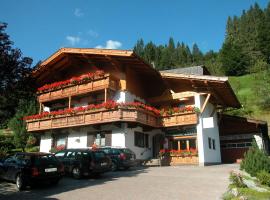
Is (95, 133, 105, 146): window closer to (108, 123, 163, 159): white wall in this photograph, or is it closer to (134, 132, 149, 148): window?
(108, 123, 163, 159): white wall

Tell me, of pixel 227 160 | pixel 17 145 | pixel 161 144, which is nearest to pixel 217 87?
pixel 161 144

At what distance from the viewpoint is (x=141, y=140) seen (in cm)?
2630

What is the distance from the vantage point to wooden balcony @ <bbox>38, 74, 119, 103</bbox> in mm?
24467

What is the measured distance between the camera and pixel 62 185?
12.8 m

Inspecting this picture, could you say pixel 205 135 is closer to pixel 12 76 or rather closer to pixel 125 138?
pixel 125 138

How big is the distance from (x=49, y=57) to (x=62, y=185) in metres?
18.2

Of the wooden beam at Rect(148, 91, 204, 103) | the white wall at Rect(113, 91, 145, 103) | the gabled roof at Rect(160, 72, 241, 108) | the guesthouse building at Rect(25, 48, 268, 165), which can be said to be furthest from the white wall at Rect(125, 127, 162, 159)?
the gabled roof at Rect(160, 72, 241, 108)

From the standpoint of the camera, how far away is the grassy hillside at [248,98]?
177 ft

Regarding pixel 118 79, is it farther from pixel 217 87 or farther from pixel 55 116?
pixel 217 87

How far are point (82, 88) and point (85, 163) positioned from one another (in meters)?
12.5

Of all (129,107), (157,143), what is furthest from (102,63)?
(157,143)

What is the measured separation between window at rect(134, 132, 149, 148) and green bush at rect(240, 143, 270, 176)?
13055 mm

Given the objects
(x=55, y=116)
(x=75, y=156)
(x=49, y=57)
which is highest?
(x=49, y=57)

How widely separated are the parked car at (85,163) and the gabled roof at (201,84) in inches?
473
